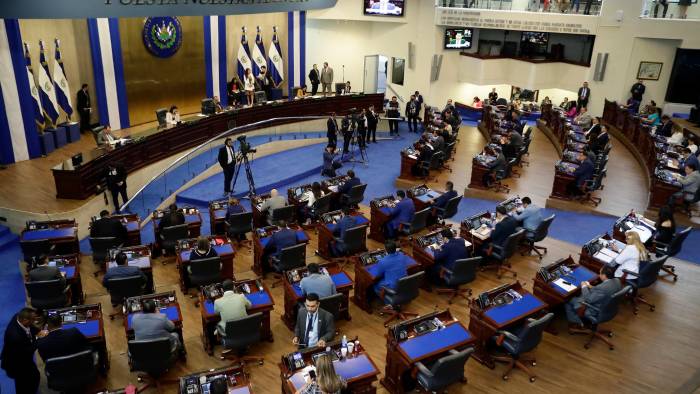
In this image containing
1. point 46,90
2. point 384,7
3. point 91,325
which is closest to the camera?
point 91,325

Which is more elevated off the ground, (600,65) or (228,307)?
(600,65)

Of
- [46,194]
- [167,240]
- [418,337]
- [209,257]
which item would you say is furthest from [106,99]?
[418,337]

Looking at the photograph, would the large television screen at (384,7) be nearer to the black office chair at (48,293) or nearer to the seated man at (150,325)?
the black office chair at (48,293)

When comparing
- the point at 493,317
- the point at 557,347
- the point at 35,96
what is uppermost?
the point at 35,96

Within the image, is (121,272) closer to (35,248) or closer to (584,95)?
(35,248)

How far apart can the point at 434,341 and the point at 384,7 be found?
17924mm

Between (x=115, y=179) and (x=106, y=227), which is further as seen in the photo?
(x=115, y=179)

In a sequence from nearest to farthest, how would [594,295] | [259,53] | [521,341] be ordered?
[521,341], [594,295], [259,53]

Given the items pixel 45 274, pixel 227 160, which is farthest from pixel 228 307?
pixel 227 160

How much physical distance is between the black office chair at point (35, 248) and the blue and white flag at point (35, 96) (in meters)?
6.27

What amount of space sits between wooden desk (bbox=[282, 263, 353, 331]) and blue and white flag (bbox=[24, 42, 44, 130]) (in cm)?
992

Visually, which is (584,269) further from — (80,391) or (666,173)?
(80,391)

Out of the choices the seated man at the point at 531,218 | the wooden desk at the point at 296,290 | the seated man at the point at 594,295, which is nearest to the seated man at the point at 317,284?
the wooden desk at the point at 296,290

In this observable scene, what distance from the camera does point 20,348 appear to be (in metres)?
6.19
